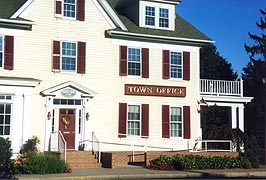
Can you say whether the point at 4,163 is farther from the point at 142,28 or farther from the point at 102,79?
the point at 142,28

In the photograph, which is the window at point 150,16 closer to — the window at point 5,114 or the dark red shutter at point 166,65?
the dark red shutter at point 166,65

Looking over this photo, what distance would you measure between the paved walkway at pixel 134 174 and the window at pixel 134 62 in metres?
6.25

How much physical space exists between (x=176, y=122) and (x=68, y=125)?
6581mm

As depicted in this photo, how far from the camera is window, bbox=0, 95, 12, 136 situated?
2420cm

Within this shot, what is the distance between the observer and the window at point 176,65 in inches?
1139

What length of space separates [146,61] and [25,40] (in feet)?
23.2

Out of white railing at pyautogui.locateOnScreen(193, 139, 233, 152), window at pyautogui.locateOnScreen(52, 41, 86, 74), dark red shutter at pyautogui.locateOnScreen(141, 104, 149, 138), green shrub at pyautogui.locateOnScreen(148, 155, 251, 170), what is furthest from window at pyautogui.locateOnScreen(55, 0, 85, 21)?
white railing at pyautogui.locateOnScreen(193, 139, 233, 152)

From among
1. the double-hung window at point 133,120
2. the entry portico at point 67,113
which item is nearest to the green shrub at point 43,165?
the entry portico at point 67,113

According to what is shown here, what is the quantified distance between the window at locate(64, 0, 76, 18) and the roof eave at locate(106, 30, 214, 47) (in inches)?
84.9

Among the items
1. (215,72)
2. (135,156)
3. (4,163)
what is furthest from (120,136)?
(215,72)

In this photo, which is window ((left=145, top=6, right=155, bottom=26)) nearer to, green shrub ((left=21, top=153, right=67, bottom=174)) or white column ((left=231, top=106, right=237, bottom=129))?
white column ((left=231, top=106, right=237, bottom=129))

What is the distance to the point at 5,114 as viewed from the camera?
2427cm

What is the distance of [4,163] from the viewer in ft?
70.0

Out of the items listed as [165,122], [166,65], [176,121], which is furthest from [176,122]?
[166,65]
